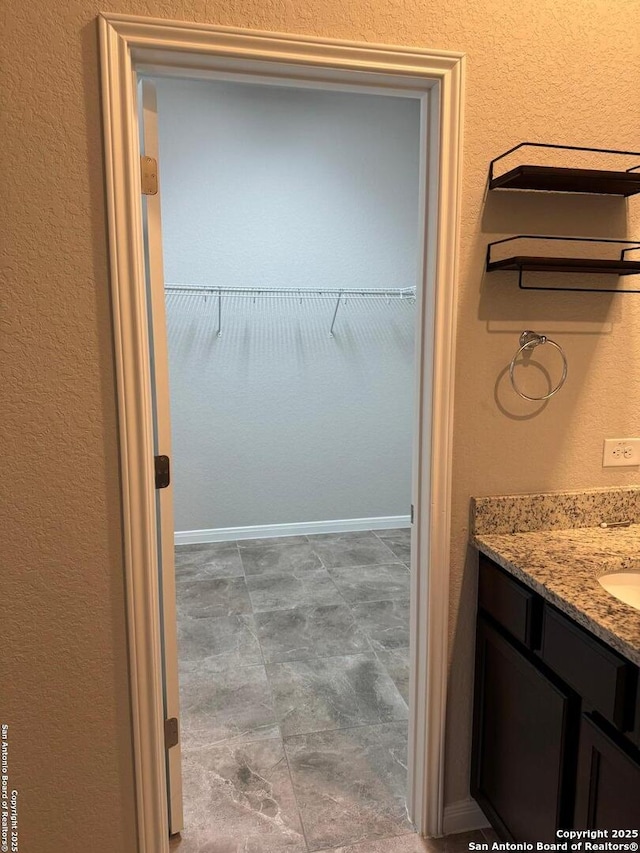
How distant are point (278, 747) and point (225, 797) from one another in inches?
11.4

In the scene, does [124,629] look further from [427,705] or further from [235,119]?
[235,119]

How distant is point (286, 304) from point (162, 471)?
112 inches

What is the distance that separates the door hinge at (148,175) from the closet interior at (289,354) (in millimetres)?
2242

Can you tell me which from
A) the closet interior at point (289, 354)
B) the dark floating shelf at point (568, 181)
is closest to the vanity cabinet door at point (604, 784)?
the dark floating shelf at point (568, 181)

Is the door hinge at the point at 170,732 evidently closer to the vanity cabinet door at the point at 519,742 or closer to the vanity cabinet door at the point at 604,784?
the vanity cabinet door at the point at 519,742

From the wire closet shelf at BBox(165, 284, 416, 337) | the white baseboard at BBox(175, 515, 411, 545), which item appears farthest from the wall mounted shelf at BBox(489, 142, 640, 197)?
the white baseboard at BBox(175, 515, 411, 545)

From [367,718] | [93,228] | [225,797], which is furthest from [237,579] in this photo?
[93,228]

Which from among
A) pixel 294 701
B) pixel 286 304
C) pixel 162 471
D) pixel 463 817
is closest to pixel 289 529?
pixel 286 304

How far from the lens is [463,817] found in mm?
1873

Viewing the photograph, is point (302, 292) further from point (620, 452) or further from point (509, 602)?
point (509, 602)

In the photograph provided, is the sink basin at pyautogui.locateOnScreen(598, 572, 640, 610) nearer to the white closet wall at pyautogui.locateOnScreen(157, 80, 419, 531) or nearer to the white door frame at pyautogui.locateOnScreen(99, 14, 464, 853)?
the white door frame at pyautogui.locateOnScreen(99, 14, 464, 853)

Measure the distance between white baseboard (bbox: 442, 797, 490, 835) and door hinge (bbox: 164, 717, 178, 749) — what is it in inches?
33.5

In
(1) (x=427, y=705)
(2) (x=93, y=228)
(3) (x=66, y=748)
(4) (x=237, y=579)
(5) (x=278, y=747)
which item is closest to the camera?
(2) (x=93, y=228)

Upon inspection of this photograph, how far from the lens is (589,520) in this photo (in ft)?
5.98
